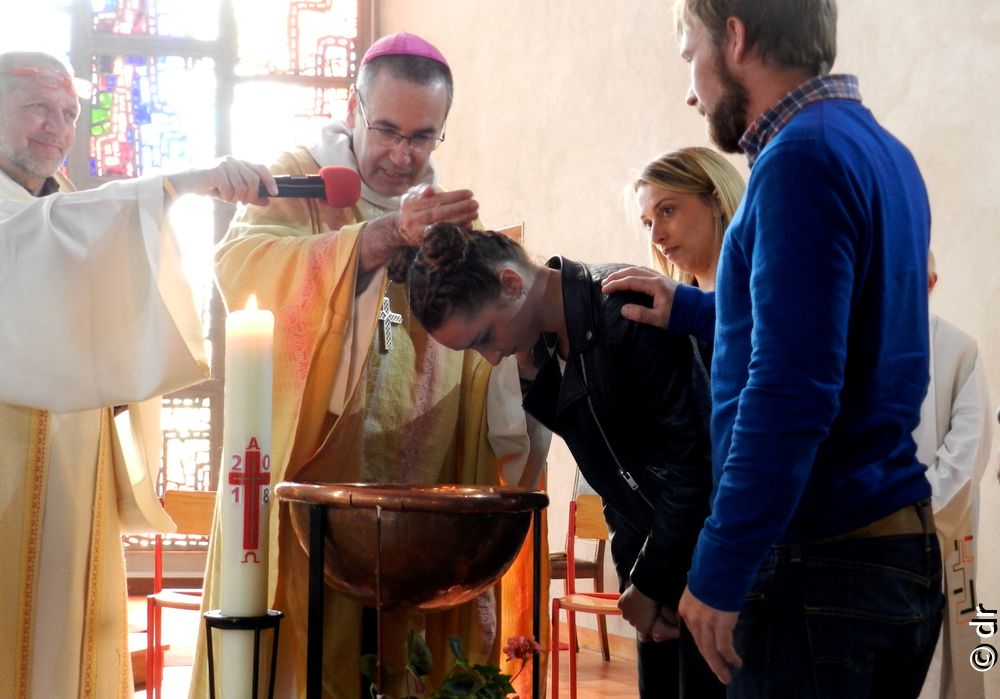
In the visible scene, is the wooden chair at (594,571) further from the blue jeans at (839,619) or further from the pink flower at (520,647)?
Result: the blue jeans at (839,619)

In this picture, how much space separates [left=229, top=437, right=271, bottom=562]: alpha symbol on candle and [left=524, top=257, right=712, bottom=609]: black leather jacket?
539 millimetres

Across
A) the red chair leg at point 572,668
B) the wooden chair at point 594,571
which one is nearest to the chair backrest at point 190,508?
the red chair leg at point 572,668

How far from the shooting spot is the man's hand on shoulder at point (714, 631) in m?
1.59

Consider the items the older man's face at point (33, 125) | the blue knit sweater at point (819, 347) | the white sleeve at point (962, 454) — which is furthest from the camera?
the white sleeve at point (962, 454)

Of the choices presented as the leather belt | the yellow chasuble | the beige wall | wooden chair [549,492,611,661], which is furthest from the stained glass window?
the leather belt

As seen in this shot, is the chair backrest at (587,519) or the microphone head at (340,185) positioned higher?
the microphone head at (340,185)

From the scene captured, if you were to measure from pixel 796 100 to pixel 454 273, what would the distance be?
2.33ft

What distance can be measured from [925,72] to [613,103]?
8.80 feet

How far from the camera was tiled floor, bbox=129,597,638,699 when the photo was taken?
563 cm

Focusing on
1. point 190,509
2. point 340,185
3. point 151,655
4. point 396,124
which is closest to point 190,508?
point 190,509

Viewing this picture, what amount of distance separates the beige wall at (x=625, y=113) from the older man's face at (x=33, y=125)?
331 centimetres

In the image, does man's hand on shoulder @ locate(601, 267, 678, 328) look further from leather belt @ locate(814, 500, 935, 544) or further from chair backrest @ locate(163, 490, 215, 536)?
chair backrest @ locate(163, 490, 215, 536)

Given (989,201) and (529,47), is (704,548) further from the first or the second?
(529,47)

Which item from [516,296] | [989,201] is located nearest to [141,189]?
[516,296]
